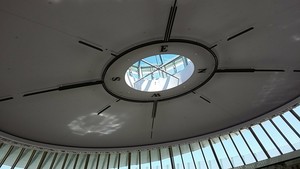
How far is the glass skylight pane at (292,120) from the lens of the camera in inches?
512

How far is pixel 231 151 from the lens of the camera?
48.8ft

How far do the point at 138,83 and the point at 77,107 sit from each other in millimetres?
2803

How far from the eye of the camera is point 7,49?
648 cm

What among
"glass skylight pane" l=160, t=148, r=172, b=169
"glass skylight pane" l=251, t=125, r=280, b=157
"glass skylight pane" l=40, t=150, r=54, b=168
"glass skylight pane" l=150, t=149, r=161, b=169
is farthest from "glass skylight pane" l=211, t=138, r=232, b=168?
"glass skylight pane" l=40, t=150, r=54, b=168

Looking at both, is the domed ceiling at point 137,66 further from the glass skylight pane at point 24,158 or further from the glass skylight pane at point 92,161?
the glass skylight pane at point 92,161

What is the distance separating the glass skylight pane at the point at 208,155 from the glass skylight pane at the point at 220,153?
35cm

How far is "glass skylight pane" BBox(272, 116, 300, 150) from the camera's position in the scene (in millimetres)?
12930

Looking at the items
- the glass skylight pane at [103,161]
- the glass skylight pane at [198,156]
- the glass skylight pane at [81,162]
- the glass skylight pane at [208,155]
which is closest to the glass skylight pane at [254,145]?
the glass skylight pane at [208,155]

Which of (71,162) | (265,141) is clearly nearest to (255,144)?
(265,141)

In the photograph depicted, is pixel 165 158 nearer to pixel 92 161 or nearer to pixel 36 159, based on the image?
pixel 92 161

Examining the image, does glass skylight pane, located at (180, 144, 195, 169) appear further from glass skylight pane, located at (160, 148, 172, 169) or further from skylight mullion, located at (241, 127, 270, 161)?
skylight mullion, located at (241, 127, 270, 161)

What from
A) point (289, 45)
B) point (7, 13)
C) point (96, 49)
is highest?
point (289, 45)

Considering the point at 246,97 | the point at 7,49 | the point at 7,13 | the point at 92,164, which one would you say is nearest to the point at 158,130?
the point at 246,97

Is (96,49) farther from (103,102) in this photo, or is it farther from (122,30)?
(103,102)
